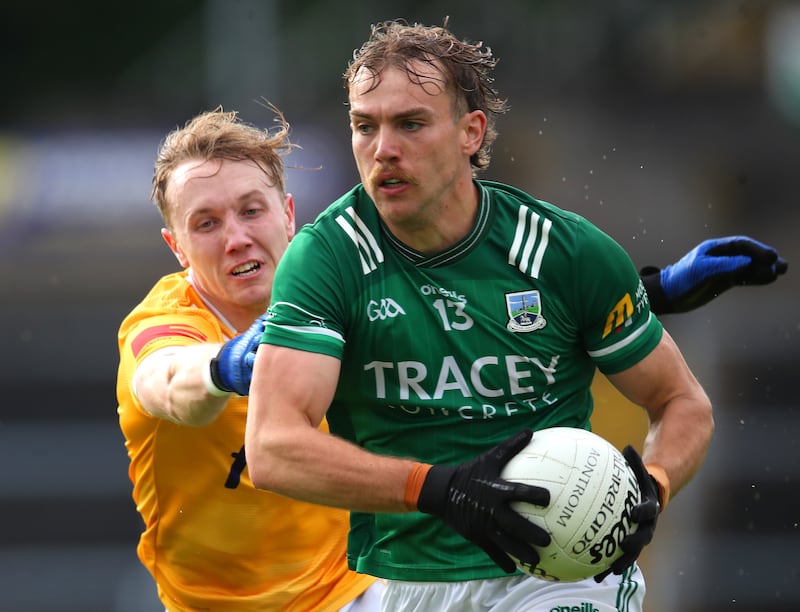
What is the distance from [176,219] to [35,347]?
6.70 m

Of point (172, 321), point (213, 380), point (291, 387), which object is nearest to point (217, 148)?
point (172, 321)

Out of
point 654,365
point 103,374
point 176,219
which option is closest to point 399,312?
point 654,365

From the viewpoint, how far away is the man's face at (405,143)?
3.77 m

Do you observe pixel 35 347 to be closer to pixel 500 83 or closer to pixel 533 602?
pixel 500 83

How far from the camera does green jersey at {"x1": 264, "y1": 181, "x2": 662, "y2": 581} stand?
381 cm

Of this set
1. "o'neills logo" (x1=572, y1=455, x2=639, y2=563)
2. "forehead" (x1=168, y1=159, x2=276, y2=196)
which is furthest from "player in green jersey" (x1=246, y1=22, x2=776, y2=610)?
"forehead" (x1=168, y1=159, x2=276, y2=196)

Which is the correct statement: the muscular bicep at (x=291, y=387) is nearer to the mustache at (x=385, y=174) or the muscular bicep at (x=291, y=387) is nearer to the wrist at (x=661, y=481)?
the mustache at (x=385, y=174)

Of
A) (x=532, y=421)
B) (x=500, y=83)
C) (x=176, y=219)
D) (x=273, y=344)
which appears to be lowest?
(x=532, y=421)

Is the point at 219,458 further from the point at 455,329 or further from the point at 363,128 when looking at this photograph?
the point at 363,128

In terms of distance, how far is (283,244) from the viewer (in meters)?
4.93

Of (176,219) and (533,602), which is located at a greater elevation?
(176,219)

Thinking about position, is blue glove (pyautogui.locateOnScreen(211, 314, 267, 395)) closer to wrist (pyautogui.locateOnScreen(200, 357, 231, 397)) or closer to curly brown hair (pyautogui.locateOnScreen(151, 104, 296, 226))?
wrist (pyautogui.locateOnScreen(200, 357, 231, 397))

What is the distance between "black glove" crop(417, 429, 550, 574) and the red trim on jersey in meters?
1.57

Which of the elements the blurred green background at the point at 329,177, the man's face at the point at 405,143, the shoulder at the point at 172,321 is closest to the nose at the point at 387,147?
the man's face at the point at 405,143
